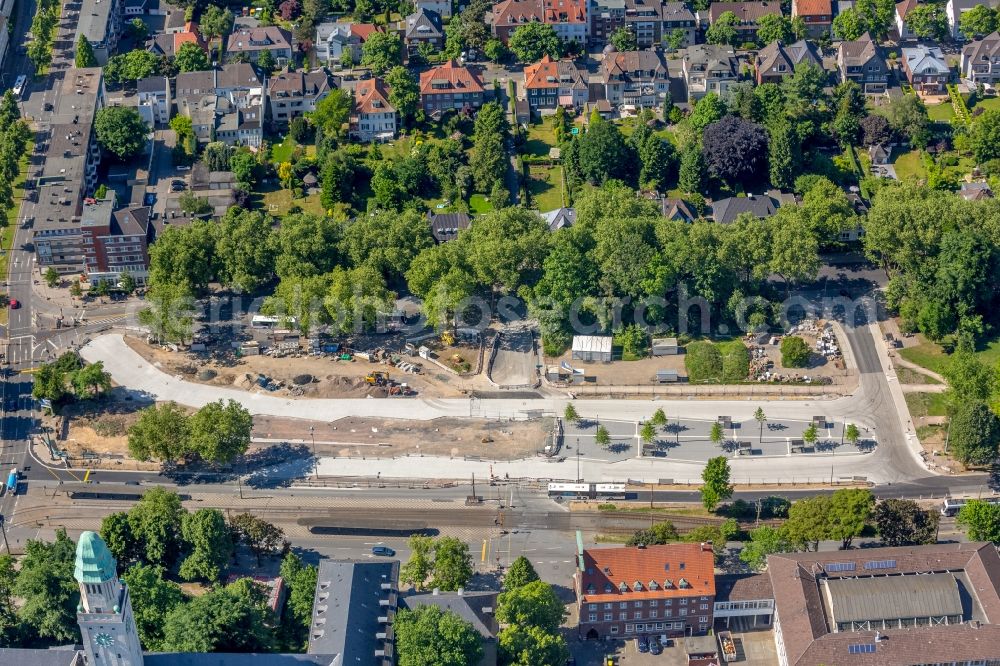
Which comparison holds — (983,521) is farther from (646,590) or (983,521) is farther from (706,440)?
(646,590)

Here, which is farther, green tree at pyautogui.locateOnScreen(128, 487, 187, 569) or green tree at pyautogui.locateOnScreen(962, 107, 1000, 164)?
green tree at pyautogui.locateOnScreen(962, 107, 1000, 164)

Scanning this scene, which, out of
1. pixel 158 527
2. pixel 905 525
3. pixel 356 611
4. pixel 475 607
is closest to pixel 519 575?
pixel 475 607

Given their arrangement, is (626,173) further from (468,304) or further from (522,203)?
(468,304)

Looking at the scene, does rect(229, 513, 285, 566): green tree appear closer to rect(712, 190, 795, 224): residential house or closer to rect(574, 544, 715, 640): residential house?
rect(574, 544, 715, 640): residential house

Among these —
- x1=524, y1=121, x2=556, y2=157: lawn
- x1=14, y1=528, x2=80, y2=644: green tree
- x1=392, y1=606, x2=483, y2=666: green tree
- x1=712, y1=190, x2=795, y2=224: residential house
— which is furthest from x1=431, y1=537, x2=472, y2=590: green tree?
x1=524, y1=121, x2=556, y2=157: lawn

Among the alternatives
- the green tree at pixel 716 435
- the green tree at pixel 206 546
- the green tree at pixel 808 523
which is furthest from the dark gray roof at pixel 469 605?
the green tree at pixel 716 435

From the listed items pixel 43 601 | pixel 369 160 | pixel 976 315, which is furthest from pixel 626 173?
pixel 43 601

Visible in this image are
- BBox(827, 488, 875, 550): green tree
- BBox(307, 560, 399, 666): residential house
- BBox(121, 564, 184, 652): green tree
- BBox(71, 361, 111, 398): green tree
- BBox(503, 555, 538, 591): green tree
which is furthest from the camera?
BBox(71, 361, 111, 398): green tree
